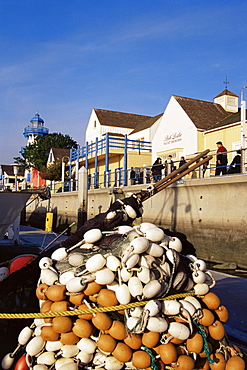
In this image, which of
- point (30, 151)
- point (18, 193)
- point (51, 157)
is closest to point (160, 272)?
point (18, 193)

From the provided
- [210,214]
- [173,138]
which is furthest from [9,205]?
[173,138]

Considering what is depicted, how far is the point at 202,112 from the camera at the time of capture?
2217 centimetres

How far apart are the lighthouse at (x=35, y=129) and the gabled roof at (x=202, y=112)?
174 ft

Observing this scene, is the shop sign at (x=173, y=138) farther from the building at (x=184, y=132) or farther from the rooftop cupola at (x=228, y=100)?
the rooftop cupola at (x=228, y=100)

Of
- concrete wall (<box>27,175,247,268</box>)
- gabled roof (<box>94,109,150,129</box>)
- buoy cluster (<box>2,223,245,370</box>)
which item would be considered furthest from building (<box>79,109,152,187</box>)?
buoy cluster (<box>2,223,245,370</box>)

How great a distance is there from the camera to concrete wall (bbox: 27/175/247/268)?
1043 centimetres

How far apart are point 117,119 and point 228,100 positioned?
43.4 ft

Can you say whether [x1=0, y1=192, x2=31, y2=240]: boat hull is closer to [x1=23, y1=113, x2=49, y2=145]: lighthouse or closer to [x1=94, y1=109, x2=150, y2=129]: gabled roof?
[x1=94, y1=109, x2=150, y2=129]: gabled roof

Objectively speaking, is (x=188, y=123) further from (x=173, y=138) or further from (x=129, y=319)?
(x=129, y=319)

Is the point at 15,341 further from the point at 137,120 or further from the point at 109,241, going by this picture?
the point at 137,120

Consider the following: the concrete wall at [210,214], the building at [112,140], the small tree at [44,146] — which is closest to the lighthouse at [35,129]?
the small tree at [44,146]

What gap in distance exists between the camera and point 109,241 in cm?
347

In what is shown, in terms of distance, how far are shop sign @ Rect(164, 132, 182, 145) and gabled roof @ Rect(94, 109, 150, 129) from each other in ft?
37.8

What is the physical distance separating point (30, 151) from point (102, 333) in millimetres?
51566
